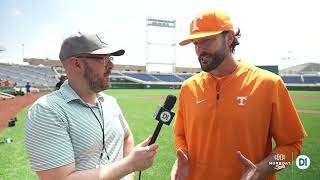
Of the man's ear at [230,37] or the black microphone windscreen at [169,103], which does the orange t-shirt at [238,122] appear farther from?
the black microphone windscreen at [169,103]

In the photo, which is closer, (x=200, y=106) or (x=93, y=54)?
(x=93, y=54)

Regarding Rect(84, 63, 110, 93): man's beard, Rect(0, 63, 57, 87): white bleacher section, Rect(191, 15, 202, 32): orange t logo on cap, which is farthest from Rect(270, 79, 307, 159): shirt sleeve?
Rect(0, 63, 57, 87): white bleacher section

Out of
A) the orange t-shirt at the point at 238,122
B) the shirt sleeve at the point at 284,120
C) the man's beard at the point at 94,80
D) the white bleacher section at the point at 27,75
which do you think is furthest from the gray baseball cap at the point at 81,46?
the white bleacher section at the point at 27,75

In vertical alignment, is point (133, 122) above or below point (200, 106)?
below

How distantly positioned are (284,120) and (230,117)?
1.31 feet

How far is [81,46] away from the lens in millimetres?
2500

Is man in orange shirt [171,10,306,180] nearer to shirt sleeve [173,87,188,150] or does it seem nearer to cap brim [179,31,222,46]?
cap brim [179,31,222,46]

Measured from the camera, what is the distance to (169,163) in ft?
24.6

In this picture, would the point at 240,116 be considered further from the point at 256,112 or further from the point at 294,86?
the point at 294,86

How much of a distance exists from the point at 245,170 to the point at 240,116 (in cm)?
40

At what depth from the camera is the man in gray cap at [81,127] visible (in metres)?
2.21

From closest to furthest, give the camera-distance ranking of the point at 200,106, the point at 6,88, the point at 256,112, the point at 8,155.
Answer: the point at 256,112
the point at 200,106
the point at 8,155
the point at 6,88

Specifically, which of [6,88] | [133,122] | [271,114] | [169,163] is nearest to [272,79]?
[271,114]

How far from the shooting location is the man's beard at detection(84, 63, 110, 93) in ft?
8.44
